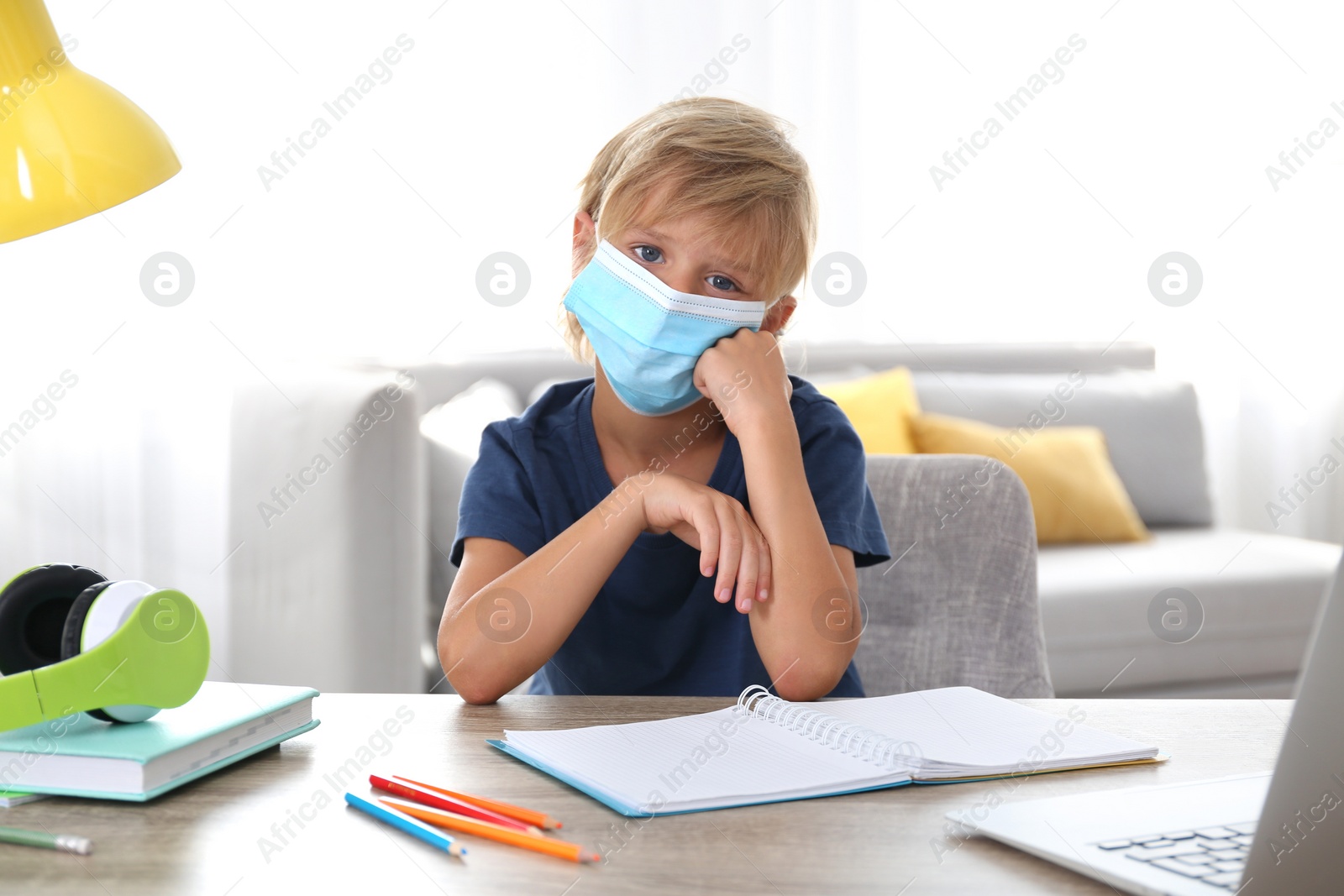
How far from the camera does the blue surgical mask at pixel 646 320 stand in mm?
1063

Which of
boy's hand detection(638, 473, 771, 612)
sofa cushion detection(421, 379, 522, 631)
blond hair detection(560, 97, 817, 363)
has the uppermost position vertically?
blond hair detection(560, 97, 817, 363)

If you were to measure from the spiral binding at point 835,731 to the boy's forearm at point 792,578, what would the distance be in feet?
0.41

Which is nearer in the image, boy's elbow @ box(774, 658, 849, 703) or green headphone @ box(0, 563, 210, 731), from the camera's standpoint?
green headphone @ box(0, 563, 210, 731)

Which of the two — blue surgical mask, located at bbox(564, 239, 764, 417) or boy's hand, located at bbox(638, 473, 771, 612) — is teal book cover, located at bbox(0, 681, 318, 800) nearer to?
boy's hand, located at bbox(638, 473, 771, 612)

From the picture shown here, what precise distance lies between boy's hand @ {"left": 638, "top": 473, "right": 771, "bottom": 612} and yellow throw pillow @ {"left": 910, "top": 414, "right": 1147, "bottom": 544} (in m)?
1.85

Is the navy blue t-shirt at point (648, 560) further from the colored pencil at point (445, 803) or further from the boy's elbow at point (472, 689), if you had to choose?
the colored pencil at point (445, 803)

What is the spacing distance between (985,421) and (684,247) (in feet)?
6.69

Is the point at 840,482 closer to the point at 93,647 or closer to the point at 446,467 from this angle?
the point at 93,647

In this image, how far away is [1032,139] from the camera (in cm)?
339

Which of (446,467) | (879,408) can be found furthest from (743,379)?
(879,408)

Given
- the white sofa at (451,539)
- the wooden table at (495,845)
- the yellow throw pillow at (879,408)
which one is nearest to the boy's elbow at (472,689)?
the wooden table at (495,845)

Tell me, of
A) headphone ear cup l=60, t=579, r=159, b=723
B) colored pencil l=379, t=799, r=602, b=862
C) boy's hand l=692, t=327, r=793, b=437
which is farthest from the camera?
boy's hand l=692, t=327, r=793, b=437

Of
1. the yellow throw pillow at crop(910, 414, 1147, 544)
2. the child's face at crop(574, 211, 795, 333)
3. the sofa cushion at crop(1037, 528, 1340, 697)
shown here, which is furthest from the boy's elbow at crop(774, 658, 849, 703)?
the yellow throw pillow at crop(910, 414, 1147, 544)

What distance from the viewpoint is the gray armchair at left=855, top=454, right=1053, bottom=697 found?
1.12 m
